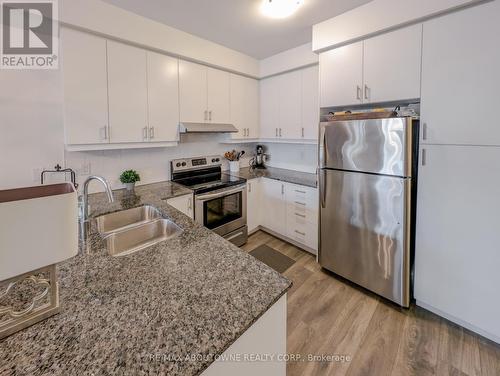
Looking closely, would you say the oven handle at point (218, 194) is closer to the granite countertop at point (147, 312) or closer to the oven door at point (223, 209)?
the oven door at point (223, 209)

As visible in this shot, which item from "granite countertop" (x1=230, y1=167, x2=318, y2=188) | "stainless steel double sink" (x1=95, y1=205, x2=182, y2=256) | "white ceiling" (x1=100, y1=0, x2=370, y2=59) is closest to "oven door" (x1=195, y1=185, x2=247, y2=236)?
"granite countertop" (x1=230, y1=167, x2=318, y2=188)

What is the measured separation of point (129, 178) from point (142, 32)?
135cm

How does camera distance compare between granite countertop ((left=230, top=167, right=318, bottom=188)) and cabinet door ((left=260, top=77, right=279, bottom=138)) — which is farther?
cabinet door ((left=260, top=77, right=279, bottom=138))

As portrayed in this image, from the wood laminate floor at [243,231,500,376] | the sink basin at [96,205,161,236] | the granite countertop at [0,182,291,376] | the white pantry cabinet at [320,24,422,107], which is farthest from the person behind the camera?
the white pantry cabinet at [320,24,422,107]

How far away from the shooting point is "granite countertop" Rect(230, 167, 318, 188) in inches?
116

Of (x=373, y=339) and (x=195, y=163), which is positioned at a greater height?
(x=195, y=163)

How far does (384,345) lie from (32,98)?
322cm

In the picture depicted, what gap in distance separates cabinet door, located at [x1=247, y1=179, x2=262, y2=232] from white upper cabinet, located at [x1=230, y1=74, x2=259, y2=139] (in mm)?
686

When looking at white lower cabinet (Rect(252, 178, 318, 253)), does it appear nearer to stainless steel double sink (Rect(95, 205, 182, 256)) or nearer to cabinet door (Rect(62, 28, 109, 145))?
stainless steel double sink (Rect(95, 205, 182, 256))

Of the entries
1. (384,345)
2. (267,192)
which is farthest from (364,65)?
(384,345)

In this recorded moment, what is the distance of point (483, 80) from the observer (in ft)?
5.22

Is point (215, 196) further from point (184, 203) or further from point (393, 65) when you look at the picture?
point (393, 65)

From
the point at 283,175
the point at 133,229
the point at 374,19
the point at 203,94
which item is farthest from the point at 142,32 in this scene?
the point at 283,175

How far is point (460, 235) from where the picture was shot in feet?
5.77
